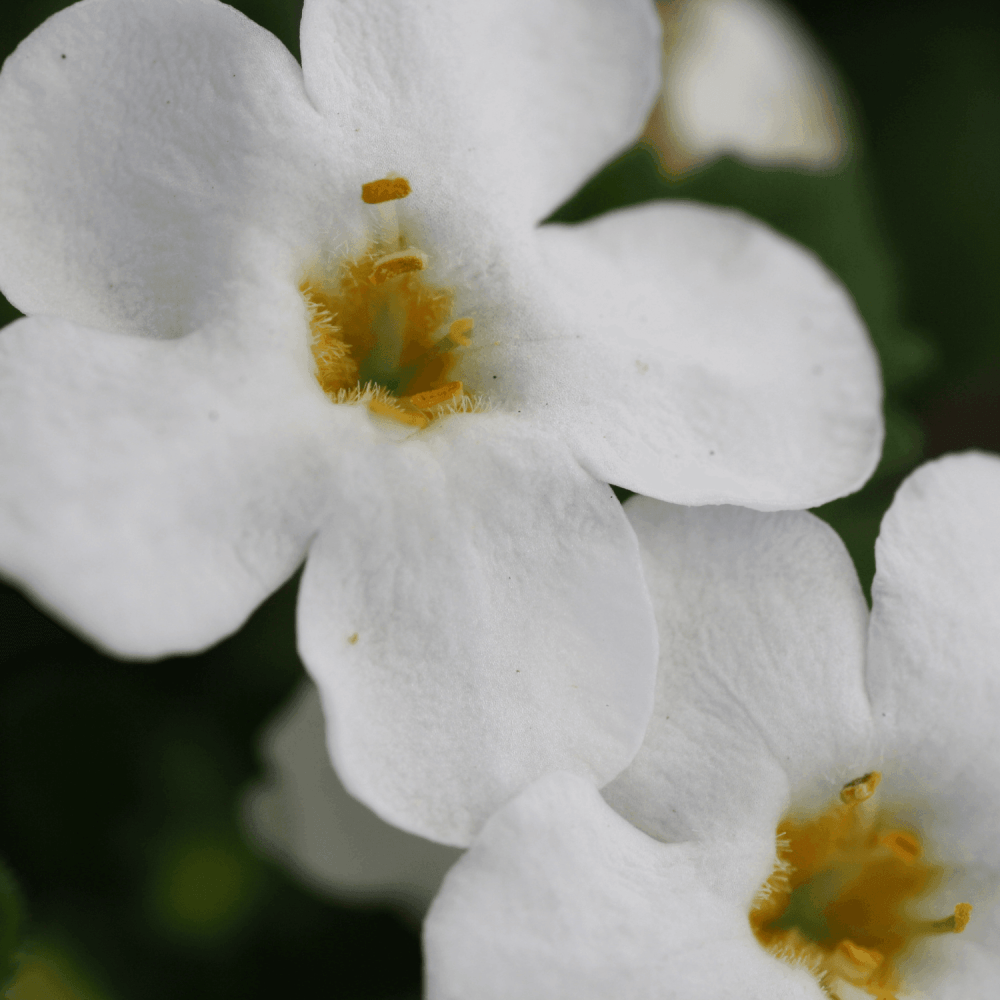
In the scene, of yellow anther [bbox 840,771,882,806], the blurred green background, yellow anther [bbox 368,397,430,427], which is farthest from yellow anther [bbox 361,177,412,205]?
yellow anther [bbox 840,771,882,806]

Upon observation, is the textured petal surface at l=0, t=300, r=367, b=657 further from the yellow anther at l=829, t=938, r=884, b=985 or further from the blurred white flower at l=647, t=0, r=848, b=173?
the blurred white flower at l=647, t=0, r=848, b=173

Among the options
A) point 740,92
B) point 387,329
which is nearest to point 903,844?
point 387,329

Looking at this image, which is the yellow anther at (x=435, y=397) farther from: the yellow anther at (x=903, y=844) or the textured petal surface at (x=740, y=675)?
the yellow anther at (x=903, y=844)

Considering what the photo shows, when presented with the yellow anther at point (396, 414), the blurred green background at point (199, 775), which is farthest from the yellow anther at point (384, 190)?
the blurred green background at point (199, 775)

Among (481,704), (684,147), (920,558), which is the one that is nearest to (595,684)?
(481,704)

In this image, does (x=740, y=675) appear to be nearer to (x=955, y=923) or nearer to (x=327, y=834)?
(x=955, y=923)
